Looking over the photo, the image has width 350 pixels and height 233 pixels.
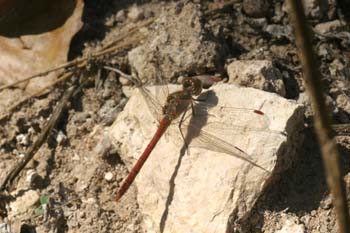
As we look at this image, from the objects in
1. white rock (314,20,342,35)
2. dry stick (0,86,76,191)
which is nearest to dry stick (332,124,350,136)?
white rock (314,20,342,35)

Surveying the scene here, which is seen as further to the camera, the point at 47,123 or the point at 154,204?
the point at 47,123

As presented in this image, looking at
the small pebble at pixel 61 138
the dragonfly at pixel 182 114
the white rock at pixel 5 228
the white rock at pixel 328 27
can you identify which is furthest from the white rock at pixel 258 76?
the white rock at pixel 5 228

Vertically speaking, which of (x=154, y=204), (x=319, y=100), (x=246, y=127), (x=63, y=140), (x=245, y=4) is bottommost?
(x=319, y=100)

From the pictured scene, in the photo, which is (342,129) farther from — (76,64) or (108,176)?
(76,64)

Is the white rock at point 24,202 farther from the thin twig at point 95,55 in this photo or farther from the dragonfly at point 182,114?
the thin twig at point 95,55

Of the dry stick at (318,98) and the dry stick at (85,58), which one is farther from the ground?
the dry stick at (85,58)

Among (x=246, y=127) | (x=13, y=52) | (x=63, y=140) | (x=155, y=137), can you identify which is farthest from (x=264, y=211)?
(x=13, y=52)

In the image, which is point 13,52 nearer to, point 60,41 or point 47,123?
point 60,41

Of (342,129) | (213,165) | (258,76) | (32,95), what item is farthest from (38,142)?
(342,129)
